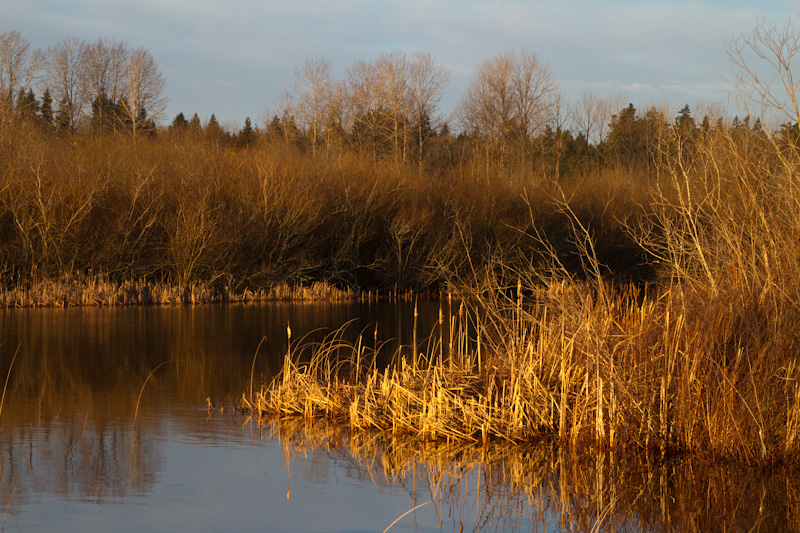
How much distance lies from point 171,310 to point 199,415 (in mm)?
12323

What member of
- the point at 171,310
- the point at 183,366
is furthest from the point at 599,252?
the point at 183,366

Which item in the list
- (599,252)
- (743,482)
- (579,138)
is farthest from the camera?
(579,138)

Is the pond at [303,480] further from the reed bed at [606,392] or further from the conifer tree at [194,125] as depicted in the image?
the conifer tree at [194,125]

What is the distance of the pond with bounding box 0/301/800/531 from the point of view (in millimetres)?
5023

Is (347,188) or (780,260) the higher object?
(347,188)

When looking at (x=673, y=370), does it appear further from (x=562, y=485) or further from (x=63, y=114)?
(x=63, y=114)

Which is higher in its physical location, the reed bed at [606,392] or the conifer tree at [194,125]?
the conifer tree at [194,125]

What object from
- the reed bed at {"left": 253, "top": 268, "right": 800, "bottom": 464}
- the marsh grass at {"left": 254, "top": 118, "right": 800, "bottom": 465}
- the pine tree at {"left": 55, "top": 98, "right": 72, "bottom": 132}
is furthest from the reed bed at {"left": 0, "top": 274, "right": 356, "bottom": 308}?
the pine tree at {"left": 55, "top": 98, "right": 72, "bottom": 132}

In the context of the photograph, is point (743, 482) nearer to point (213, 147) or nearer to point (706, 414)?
point (706, 414)

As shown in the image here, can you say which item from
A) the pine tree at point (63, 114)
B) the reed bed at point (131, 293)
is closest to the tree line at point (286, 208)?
the reed bed at point (131, 293)

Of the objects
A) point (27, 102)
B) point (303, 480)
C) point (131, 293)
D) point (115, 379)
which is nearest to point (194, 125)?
point (27, 102)

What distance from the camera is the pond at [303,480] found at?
5.02m

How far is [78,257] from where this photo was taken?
21781 millimetres

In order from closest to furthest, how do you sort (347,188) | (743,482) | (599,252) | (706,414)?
(743,482), (706,414), (347,188), (599,252)
